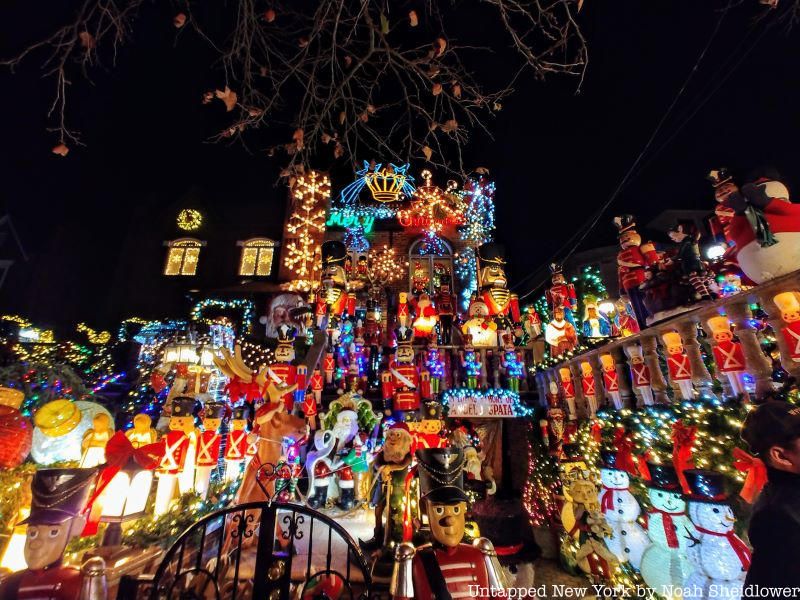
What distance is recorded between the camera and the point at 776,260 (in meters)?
3.64

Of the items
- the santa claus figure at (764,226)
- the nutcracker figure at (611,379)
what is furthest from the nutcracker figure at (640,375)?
the santa claus figure at (764,226)

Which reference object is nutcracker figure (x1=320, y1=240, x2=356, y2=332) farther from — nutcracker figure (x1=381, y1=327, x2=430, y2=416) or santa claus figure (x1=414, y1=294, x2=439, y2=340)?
nutcracker figure (x1=381, y1=327, x2=430, y2=416)

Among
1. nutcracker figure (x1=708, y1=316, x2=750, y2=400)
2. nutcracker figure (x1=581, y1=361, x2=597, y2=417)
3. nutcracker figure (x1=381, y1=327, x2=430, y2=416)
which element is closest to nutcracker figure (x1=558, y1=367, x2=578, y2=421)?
nutcracker figure (x1=581, y1=361, x2=597, y2=417)

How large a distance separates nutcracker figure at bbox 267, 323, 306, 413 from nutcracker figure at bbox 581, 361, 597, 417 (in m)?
5.28

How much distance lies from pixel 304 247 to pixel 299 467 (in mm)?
11287

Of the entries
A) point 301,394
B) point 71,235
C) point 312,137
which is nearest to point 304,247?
point 301,394

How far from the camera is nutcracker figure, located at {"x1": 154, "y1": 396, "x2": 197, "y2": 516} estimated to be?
5.04 metres

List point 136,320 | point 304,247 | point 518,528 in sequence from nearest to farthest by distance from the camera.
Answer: point 518,528
point 136,320
point 304,247

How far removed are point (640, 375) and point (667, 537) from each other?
2069 mm

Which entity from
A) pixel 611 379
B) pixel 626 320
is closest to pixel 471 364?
pixel 626 320

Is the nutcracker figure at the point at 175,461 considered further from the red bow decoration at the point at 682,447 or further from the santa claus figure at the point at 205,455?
the red bow decoration at the point at 682,447

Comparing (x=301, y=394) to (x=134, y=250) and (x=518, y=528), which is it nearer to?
(x=518, y=528)

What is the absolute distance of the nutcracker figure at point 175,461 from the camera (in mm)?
5035

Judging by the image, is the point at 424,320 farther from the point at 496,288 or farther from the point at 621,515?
the point at 621,515
